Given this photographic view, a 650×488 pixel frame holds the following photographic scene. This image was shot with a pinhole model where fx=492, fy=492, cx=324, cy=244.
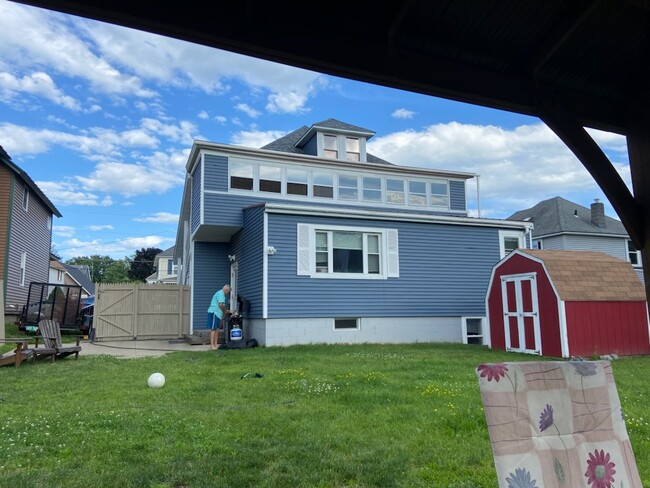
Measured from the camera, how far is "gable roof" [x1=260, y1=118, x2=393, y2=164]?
64.4ft

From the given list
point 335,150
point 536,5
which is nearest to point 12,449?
point 536,5

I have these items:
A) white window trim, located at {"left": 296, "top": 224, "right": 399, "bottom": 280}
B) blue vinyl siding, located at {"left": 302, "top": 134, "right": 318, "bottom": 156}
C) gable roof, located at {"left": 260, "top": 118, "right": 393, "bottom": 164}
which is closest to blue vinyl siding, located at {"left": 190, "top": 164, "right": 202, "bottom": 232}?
gable roof, located at {"left": 260, "top": 118, "right": 393, "bottom": 164}

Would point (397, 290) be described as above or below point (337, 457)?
above

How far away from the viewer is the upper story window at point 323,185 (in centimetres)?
1795

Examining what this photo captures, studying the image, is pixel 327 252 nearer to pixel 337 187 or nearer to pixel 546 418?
pixel 337 187

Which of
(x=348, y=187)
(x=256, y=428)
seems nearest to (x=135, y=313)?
(x=348, y=187)

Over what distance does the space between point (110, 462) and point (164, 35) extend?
3154 mm

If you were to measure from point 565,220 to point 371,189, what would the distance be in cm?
1486

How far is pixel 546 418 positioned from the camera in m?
2.28

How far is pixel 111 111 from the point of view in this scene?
19031 mm

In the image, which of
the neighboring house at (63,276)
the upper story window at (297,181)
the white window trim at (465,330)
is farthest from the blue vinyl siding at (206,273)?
the neighboring house at (63,276)

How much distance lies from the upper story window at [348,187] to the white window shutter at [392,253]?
4309mm

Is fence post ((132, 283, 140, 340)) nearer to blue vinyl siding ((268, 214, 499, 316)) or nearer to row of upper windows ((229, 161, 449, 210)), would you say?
row of upper windows ((229, 161, 449, 210))

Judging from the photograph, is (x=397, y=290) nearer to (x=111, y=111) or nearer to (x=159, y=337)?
(x=159, y=337)
